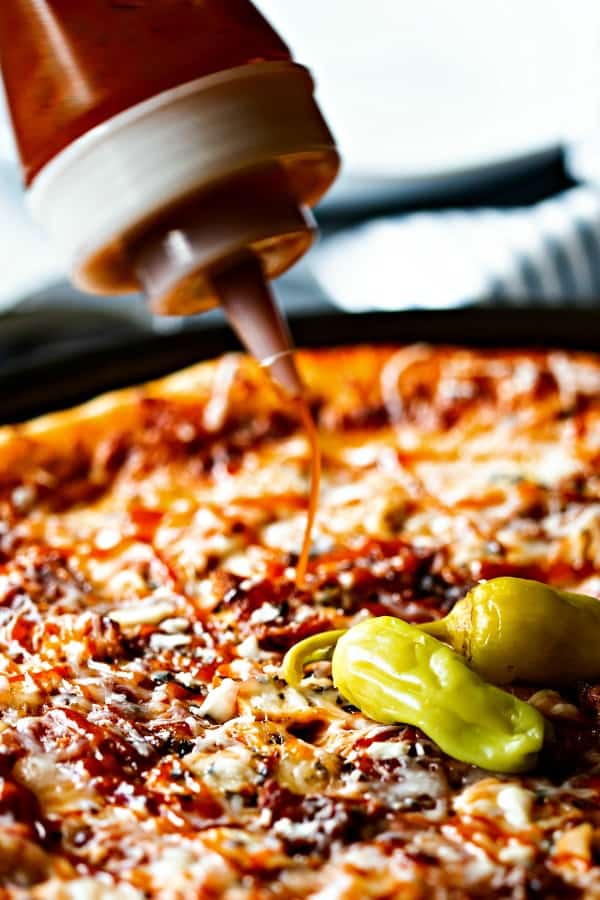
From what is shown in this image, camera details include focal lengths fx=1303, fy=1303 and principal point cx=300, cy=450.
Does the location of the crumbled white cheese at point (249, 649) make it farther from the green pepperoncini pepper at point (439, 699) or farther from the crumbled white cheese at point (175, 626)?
the green pepperoncini pepper at point (439, 699)

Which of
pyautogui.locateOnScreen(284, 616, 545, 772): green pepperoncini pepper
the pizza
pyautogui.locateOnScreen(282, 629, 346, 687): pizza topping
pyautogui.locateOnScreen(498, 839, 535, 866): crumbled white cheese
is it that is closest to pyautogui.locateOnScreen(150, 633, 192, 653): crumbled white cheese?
the pizza

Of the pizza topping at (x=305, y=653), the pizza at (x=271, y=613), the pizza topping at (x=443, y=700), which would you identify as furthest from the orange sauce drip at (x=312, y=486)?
the pizza topping at (x=443, y=700)

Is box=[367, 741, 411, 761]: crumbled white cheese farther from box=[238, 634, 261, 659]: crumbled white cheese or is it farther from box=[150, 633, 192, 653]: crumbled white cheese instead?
box=[150, 633, 192, 653]: crumbled white cheese

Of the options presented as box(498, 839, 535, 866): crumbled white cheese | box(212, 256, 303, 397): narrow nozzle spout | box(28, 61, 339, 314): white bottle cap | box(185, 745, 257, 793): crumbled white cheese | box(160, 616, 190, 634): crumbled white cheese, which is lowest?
box(498, 839, 535, 866): crumbled white cheese

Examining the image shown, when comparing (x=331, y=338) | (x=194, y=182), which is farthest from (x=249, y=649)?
(x=331, y=338)

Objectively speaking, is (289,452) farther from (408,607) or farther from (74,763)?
(74,763)

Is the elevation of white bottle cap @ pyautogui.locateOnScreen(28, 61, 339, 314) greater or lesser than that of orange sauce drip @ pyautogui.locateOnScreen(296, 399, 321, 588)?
greater
